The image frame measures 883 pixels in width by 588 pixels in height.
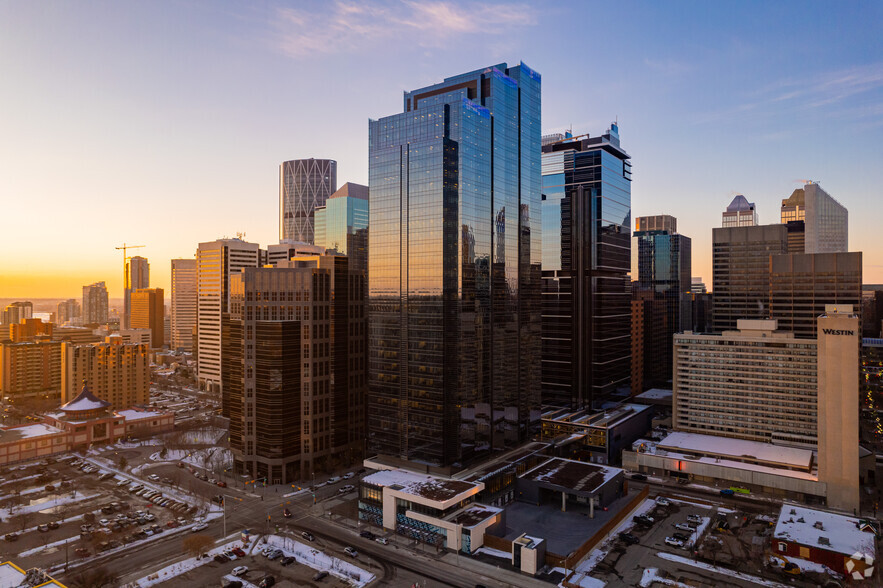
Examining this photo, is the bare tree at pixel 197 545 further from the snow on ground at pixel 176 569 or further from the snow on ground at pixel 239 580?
the snow on ground at pixel 239 580

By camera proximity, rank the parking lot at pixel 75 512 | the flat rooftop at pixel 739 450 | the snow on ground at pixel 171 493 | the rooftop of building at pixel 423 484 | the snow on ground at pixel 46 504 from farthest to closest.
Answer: the flat rooftop at pixel 739 450 → the snow on ground at pixel 171 493 → the snow on ground at pixel 46 504 → the rooftop of building at pixel 423 484 → the parking lot at pixel 75 512

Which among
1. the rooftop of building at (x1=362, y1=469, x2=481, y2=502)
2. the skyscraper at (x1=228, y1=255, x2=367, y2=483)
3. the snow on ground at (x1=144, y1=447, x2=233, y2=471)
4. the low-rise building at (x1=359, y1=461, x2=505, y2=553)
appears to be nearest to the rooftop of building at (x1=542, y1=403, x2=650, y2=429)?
the low-rise building at (x1=359, y1=461, x2=505, y2=553)

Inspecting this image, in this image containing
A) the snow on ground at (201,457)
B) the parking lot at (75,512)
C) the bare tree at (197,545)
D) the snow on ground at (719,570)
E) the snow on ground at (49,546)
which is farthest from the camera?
the snow on ground at (201,457)

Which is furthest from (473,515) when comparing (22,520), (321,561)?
(22,520)

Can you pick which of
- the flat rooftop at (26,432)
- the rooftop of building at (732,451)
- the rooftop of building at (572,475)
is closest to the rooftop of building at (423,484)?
the rooftop of building at (572,475)

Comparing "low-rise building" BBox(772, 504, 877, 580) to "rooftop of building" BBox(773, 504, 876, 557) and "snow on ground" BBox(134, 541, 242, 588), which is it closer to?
"rooftop of building" BBox(773, 504, 876, 557)

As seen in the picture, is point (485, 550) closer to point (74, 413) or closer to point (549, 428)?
point (549, 428)

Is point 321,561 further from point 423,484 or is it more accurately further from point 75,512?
point 75,512
